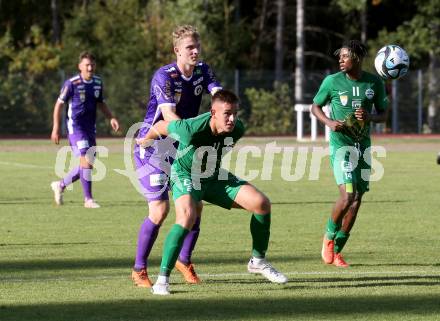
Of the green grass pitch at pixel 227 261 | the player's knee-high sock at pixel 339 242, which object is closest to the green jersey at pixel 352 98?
the player's knee-high sock at pixel 339 242

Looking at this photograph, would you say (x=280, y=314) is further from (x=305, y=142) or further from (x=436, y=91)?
(x=436, y=91)

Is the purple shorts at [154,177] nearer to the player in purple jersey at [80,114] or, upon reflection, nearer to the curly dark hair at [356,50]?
the curly dark hair at [356,50]

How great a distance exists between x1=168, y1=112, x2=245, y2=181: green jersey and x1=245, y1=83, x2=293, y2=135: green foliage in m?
34.4

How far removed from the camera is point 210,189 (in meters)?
9.29

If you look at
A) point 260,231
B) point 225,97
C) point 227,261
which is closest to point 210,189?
point 260,231

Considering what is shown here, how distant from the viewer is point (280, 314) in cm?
800

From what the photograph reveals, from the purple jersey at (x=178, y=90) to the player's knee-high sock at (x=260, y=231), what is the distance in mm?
1103

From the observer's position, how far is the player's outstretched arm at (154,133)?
9.16 metres

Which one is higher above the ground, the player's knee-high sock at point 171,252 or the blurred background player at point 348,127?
the blurred background player at point 348,127

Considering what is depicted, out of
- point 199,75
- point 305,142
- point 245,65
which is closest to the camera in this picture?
point 199,75

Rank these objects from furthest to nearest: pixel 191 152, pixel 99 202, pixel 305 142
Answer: pixel 305 142, pixel 99 202, pixel 191 152

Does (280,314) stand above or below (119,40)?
below

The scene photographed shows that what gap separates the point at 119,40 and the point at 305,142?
13.3 meters

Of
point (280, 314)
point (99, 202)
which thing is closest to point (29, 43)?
point (99, 202)
